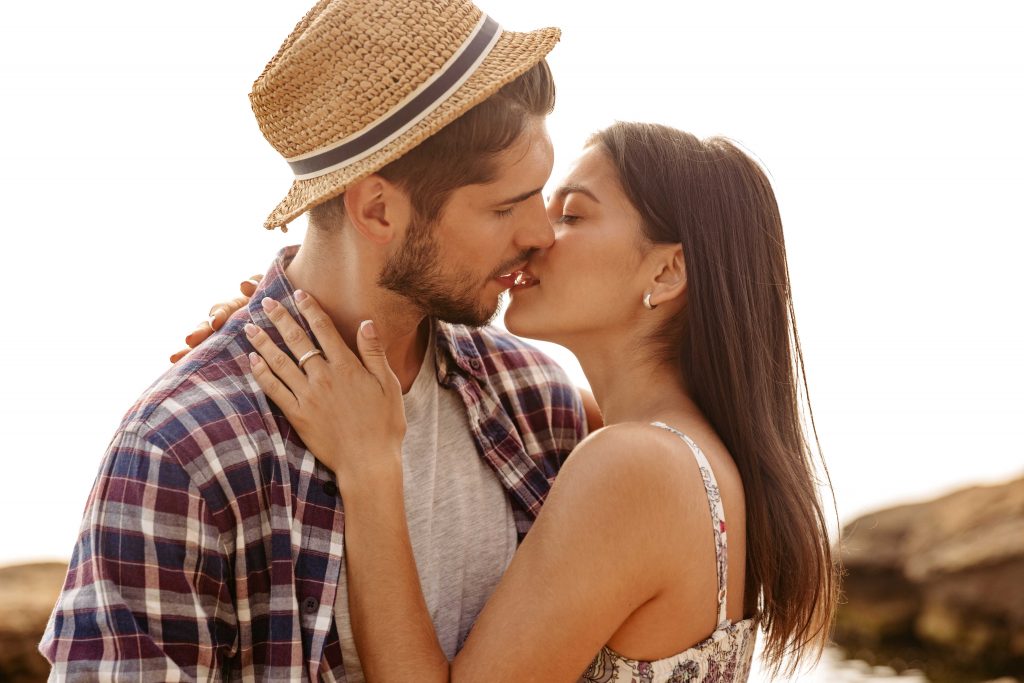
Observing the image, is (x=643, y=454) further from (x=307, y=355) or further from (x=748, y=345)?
(x=307, y=355)

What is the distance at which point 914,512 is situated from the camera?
18.5 ft

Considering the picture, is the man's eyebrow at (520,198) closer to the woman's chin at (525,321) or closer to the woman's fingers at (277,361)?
the woman's chin at (525,321)

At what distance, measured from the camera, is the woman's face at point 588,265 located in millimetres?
2340

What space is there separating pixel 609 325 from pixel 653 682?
747 mm

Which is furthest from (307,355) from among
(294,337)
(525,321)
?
(525,321)

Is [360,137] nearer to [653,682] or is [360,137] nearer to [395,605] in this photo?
[395,605]

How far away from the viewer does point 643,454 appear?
199cm

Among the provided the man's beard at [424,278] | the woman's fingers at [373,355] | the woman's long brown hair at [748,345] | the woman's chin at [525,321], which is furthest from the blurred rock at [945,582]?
the woman's fingers at [373,355]

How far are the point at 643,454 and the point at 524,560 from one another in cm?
28

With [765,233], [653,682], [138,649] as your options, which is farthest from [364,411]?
[765,233]

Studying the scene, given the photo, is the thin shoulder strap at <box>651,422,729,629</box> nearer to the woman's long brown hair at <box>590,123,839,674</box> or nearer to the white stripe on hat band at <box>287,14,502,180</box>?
the woman's long brown hair at <box>590,123,839,674</box>

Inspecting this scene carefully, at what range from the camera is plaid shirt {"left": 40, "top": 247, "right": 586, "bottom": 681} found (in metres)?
1.83

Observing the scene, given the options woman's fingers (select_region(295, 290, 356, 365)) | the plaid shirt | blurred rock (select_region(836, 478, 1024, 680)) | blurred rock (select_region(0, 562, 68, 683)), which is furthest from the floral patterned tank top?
blurred rock (select_region(0, 562, 68, 683))

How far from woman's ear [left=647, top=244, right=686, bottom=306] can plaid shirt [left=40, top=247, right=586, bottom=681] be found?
0.74m
